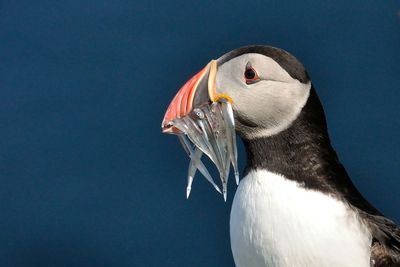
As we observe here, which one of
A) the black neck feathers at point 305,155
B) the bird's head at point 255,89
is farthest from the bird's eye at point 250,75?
the black neck feathers at point 305,155

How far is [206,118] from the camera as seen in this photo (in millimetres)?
2645

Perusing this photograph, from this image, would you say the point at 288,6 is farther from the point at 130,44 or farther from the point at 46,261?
the point at 46,261

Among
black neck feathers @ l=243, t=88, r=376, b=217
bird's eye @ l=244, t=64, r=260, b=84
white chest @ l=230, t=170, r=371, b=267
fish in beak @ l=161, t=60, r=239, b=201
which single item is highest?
bird's eye @ l=244, t=64, r=260, b=84

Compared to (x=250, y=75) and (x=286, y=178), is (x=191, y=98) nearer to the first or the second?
(x=250, y=75)

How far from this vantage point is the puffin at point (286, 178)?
259 centimetres

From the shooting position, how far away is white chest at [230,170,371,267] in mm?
2588

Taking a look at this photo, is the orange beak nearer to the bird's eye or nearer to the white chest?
the bird's eye

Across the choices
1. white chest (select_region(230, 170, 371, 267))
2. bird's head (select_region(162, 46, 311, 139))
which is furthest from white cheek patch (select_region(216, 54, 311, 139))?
white chest (select_region(230, 170, 371, 267))

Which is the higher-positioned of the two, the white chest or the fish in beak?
the fish in beak

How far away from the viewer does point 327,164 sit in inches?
105

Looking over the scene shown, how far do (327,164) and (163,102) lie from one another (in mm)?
1567

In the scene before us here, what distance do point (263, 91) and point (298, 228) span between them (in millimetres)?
315

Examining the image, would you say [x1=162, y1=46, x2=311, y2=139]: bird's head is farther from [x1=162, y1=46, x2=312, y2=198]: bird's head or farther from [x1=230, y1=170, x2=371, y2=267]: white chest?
[x1=230, y1=170, x2=371, y2=267]: white chest

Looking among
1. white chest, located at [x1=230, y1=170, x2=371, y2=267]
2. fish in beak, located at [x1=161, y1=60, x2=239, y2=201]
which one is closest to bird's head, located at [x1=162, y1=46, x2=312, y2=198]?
fish in beak, located at [x1=161, y1=60, x2=239, y2=201]
